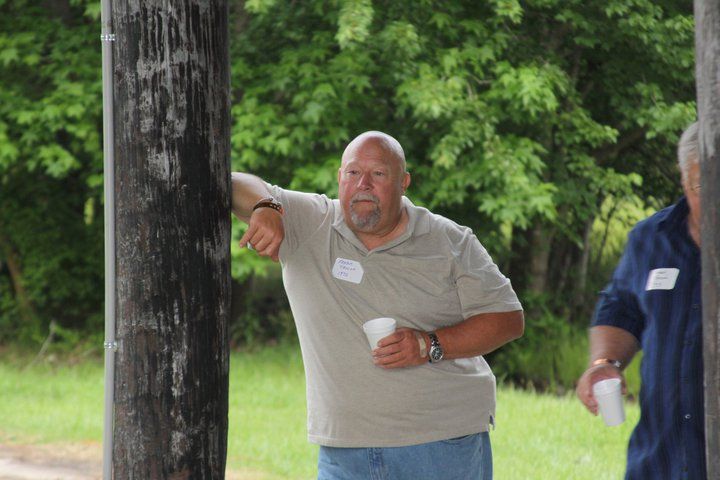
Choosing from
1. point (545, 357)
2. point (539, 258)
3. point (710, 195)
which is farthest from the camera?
point (539, 258)

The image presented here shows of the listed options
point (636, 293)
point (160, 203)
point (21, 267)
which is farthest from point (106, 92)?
point (21, 267)

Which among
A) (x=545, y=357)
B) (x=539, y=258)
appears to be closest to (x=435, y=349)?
(x=545, y=357)

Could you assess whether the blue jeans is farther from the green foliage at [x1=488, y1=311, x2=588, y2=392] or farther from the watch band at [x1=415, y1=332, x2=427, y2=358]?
the green foliage at [x1=488, y1=311, x2=588, y2=392]

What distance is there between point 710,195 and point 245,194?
4.97 feet

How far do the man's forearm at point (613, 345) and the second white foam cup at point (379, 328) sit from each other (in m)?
0.61

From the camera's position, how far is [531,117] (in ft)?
32.6

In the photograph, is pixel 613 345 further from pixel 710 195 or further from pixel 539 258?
pixel 539 258

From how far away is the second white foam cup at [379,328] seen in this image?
3.14 meters

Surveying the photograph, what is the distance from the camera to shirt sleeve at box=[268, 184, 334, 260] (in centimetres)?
341

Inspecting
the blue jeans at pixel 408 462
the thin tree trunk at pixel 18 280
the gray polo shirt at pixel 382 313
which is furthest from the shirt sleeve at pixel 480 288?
the thin tree trunk at pixel 18 280

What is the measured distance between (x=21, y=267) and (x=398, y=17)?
5.88 meters

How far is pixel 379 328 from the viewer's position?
10.3 ft

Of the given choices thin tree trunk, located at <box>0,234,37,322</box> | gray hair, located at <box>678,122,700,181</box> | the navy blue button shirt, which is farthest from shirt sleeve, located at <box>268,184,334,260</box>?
thin tree trunk, located at <box>0,234,37,322</box>

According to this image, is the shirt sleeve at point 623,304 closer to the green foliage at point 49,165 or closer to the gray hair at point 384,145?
the gray hair at point 384,145
